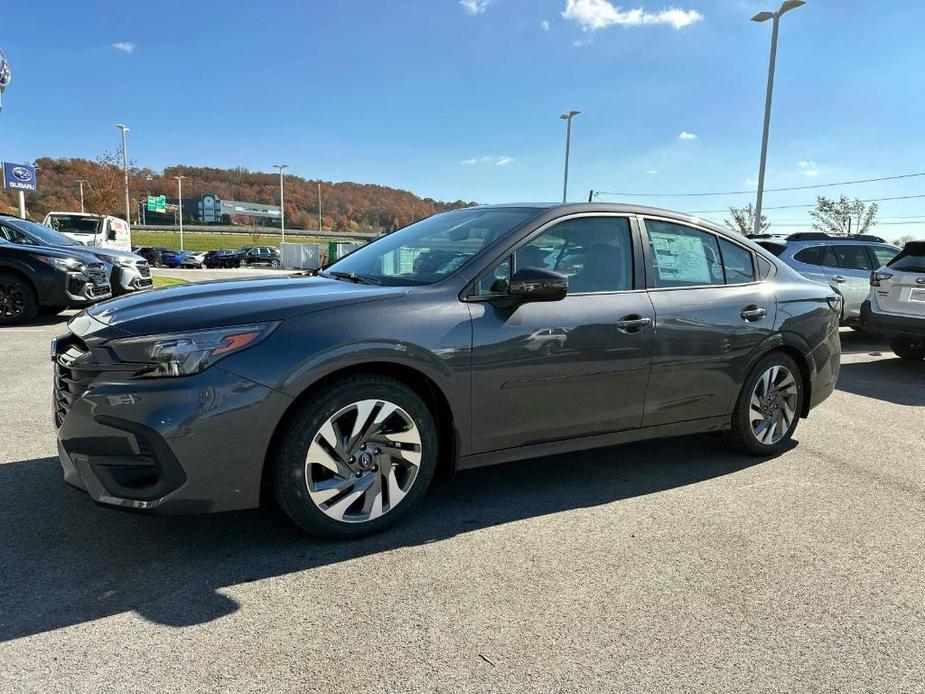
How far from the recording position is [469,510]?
3.50m

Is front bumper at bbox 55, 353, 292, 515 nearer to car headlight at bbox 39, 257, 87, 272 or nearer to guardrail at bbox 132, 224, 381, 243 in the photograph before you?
car headlight at bbox 39, 257, 87, 272

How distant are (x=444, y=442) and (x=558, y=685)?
1391mm

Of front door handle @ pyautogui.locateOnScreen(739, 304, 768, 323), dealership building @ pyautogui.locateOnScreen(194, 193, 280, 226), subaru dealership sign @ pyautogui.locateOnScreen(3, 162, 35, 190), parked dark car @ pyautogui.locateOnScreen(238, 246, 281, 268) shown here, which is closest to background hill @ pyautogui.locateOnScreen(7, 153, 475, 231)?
dealership building @ pyautogui.locateOnScreen(194, 193, 280, 226)

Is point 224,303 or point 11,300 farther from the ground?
point 224,303

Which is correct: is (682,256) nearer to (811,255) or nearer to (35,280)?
(811,255)

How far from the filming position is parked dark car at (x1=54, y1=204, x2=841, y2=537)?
270 cm

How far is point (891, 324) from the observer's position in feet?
26.8

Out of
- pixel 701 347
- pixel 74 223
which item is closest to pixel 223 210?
pixel 74 223

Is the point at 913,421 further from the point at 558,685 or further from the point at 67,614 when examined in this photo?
the point at 67,614

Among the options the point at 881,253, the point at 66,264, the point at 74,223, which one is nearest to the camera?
the point at 66,264

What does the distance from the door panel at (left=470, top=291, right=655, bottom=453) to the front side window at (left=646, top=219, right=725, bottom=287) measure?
0.93 feet

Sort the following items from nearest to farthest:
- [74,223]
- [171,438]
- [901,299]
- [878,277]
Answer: [171,438] → [901,299] → [878,277] → [74,223]

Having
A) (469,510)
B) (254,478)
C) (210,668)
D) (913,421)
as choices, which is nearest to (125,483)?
(254,478)

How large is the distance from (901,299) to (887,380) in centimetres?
124
